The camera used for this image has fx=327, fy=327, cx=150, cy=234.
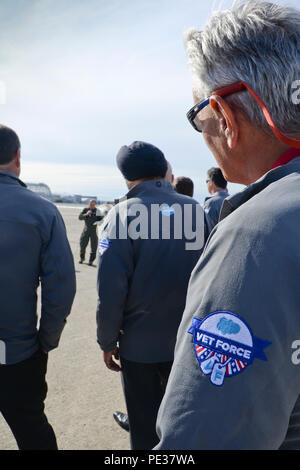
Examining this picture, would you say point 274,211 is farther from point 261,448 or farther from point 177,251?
point 177,251

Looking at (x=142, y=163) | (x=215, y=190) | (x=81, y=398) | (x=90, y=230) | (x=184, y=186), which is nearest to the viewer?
(x=142, y=163)

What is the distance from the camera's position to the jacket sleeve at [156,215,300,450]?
65 centimetres

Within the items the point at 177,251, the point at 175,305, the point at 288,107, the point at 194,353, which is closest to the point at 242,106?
the point at 288,107

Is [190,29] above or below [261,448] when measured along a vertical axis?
above

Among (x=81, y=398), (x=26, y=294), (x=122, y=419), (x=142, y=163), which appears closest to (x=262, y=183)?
(x=142, y=163)

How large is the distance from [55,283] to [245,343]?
1806 mm

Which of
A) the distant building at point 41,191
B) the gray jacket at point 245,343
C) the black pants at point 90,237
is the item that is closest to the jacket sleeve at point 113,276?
the distant building at point 41,191

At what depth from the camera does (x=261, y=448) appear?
2.24 feet

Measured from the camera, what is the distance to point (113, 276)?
215 centimetres

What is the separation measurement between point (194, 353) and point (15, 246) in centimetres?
168
